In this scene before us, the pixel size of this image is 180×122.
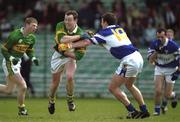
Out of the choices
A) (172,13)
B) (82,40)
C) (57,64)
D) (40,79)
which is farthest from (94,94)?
(82,40)

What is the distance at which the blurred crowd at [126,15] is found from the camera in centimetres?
2834

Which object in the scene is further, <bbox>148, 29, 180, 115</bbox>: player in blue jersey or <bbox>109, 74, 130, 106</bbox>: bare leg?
<bbox>148, 29, 180, 115</bbox>: player in blue jersey

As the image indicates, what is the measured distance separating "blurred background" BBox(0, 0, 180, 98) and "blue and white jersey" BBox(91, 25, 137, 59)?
12.0m

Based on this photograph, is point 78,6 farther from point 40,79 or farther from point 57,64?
point 57,64

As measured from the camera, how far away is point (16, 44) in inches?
704

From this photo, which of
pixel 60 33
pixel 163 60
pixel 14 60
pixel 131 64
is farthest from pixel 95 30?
pixel 131 64

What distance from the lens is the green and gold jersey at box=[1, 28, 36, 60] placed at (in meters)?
17.7

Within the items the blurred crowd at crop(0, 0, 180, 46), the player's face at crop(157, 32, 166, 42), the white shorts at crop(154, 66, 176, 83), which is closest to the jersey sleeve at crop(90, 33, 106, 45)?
the player's face at crop(157, 32, 166, 42)

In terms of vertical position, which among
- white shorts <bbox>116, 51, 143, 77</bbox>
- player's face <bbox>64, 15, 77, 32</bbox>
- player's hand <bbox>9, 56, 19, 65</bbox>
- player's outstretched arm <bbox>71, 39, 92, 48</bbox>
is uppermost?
player's face <bbox>64, 15, 77, 32</bbox>

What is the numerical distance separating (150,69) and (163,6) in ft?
8.45

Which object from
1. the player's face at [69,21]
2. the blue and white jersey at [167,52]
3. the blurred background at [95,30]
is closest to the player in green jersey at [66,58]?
the player's face at [69,21]

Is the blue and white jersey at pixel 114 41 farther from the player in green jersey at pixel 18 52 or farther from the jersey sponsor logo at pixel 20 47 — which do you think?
the jersey sponsor logo at pixel 20 47

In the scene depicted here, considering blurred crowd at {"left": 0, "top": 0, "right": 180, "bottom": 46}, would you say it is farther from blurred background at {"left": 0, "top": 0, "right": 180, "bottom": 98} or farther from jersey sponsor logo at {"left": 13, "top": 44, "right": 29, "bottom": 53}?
jersey sponsor logo at {"left": 13, "top": 44, "right": 29, "bottom": 53}

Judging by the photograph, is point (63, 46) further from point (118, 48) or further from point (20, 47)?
point (118, 48)
